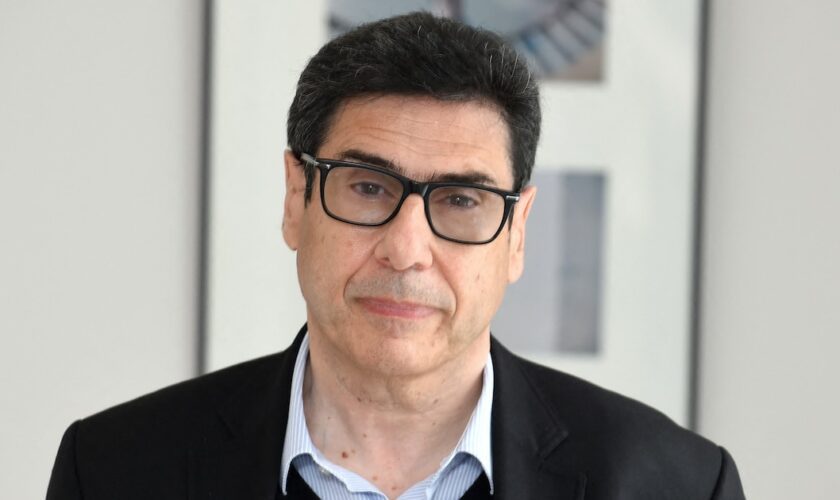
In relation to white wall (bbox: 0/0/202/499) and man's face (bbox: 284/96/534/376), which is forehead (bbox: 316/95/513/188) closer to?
man's face (bbox: 284/96/534/376)

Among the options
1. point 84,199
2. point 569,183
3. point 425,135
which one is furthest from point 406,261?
point 84,199

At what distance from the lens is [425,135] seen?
58.7 inches

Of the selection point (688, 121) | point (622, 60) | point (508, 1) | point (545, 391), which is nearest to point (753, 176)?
point (688, 121)

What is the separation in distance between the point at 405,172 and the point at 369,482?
0.40m

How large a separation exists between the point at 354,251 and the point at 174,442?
383 millimetres

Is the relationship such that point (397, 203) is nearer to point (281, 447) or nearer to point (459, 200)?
point (459, 200)

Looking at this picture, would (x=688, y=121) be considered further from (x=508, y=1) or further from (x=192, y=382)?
(x=192, y=382)

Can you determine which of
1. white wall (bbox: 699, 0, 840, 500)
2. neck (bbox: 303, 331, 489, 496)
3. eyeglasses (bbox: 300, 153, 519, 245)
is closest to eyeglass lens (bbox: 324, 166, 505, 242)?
eyeglasses (bbox: 300, 153, 519, 245)

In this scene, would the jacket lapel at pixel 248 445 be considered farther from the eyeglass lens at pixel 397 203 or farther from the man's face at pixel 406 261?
the eyeglass lens at pixel 397 203

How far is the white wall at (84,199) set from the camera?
2389 millimetres

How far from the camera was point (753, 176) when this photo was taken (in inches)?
95.8

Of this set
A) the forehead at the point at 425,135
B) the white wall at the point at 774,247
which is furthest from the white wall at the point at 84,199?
the white wall at the point at 774,247

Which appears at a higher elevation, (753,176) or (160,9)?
(160,9)

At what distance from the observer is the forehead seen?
1.49 metres
